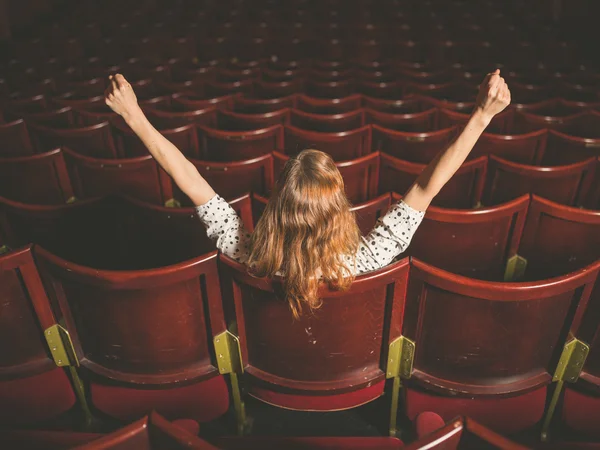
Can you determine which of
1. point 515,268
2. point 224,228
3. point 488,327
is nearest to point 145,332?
point 224,228

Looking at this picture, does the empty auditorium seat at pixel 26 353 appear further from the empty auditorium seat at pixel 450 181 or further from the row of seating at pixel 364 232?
the empty auditorium seat at pixel 450 181

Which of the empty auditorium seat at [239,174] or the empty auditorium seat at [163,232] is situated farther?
the empty auditorium seat at [239,174]

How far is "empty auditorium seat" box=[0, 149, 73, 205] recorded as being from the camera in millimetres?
842

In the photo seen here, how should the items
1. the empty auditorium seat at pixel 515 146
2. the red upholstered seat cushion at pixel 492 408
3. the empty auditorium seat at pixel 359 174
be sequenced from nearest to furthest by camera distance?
1. the red upholstered seat cushion at pixel 492 408
2. the empty auditorium seat at pixel 359 174
3. the empty auditorium seat at pixel 515 146

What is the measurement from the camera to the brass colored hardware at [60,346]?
482mm

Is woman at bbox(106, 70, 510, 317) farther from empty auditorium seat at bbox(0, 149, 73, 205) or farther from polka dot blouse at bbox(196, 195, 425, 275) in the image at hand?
empty auditorium seat at bbox(0, 149, 73, 205)

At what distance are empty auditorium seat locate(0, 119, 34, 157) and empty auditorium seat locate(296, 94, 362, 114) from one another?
2.28ft

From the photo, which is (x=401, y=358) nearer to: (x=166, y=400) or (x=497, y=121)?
(x=166, y=400)

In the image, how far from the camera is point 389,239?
0.47 meters

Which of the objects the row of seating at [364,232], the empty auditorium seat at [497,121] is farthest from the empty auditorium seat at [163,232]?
the empty auditorium seat at [497,121]

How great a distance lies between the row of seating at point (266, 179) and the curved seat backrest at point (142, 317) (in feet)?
1.11

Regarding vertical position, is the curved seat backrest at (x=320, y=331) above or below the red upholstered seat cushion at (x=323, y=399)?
above

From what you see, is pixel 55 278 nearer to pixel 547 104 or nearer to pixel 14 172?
pixel 14 172

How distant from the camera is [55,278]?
1.43 feet
